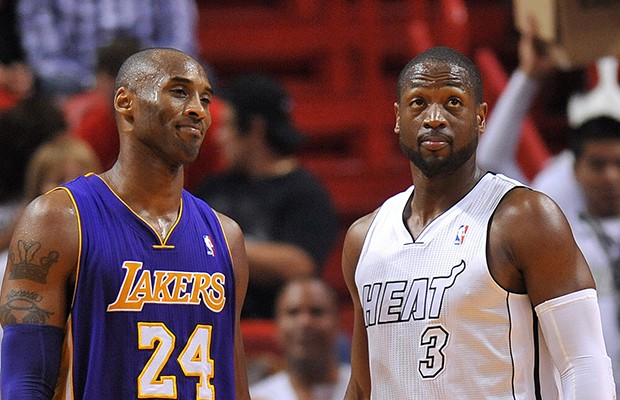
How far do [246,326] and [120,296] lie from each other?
2.52 m

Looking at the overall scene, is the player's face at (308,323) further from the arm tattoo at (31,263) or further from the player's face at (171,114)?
the arm tattoo at (31,263)

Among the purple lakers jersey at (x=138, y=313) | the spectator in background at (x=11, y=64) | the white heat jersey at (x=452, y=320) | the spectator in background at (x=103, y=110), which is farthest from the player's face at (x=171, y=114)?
the spectator in background at (x=11, y=64)

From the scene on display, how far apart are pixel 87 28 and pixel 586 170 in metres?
3.58

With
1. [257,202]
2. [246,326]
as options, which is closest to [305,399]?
[246,326]

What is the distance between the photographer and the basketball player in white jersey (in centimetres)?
408

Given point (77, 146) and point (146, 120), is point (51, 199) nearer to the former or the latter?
point (146, 120)

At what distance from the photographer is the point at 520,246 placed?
4117 millimetres

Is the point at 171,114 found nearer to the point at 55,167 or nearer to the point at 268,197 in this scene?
the point at 55,167

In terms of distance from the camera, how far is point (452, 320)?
4203mm

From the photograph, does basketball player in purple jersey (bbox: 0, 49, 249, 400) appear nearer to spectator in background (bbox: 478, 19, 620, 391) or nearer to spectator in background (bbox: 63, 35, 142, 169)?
spectator in background (bbox: 478, 19, 620, 391)

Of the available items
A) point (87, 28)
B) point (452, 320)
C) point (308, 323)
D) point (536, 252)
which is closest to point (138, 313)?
point (452, 320)

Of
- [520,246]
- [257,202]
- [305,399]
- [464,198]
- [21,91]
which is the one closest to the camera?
[520,246]

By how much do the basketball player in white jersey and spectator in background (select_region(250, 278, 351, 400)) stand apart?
1.78 metres

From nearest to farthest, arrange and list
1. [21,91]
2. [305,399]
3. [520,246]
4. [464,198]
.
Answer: [520,246], [464,198], [305,399], [21,91]
